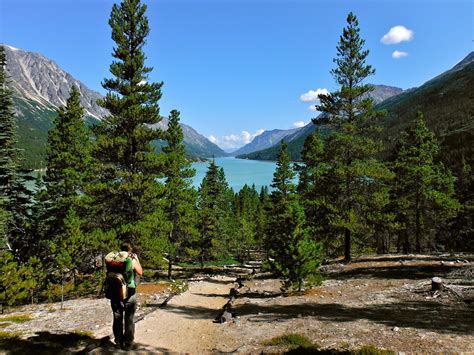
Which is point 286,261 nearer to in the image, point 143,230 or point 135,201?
point 143,230

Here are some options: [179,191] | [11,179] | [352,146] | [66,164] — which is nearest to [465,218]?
[352,146]

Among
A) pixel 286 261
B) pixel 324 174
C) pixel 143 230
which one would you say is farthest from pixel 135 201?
pixel 324 174

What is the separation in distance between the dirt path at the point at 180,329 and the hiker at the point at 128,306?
1.82ft

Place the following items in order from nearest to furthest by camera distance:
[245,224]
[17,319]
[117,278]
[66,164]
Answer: [117,278] → [17,319] → [66,164] → [245,224]

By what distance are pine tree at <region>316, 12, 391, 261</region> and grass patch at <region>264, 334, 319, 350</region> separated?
15.6 meters

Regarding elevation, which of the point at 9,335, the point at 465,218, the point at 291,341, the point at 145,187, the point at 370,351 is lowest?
the point at 9,335

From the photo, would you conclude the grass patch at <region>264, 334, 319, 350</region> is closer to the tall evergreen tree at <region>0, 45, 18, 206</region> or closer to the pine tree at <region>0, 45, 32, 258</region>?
the pine tree at <region>0, 45, 32, 258</region>

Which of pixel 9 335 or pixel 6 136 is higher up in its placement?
pixel 6 136

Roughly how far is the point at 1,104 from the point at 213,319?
29293 mm

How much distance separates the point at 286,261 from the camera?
61.0ft

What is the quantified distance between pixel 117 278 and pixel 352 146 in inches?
852

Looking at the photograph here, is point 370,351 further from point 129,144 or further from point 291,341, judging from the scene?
point 129,144

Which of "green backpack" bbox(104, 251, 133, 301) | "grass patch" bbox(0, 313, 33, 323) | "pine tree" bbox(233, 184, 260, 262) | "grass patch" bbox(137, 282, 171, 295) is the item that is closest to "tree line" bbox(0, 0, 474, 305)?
"grass patch" bbox(137, 282, 171, 295)

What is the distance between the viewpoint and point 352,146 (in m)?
26.1
